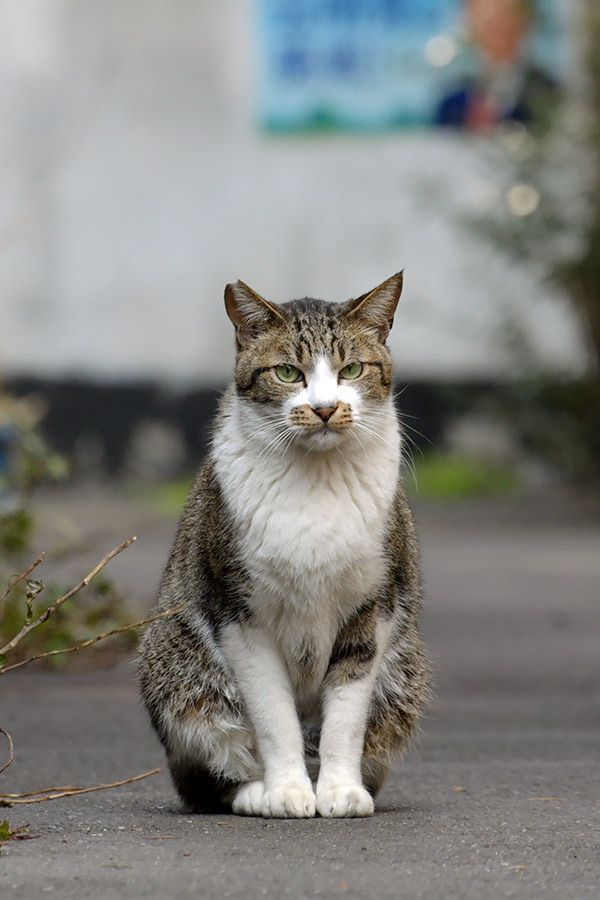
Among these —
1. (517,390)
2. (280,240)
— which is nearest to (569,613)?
(517,390)

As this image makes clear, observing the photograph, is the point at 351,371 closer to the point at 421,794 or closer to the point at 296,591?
the point at 296,591

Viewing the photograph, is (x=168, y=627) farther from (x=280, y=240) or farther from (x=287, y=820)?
(x=280, y=240)

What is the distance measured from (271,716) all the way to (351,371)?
83cm

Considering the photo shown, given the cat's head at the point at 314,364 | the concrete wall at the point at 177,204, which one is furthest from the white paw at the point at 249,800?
the concrete wall at the point at 177,204

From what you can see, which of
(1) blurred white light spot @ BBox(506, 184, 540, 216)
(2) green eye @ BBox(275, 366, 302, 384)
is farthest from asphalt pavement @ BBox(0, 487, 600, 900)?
(1) blurred white light spot @ BBox(506, 184, 540, 216)

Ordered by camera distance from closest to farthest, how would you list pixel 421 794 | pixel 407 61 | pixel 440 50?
pixel 421 794 → pixel 440 50 → pixel 407 61

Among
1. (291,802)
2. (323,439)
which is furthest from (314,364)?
(291,802)

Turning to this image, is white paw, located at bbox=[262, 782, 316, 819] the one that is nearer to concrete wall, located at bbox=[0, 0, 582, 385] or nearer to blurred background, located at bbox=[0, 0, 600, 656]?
blurred background, located at bbox=[0, 0, 600, 656]

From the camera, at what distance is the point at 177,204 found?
12750 mm

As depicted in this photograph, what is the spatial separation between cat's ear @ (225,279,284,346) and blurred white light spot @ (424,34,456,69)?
29.8 ft

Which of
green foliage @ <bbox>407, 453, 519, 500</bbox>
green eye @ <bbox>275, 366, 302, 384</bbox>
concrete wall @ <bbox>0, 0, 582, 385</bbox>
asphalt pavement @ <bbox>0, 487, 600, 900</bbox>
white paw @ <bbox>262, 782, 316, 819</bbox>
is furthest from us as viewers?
concrete wall @ <bbox>0, 0, 582, 385</bbox>

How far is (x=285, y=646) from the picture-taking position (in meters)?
3.32

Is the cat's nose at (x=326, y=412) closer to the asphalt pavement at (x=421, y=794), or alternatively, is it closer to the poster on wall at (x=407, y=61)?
the asphalt pavement at (x=421, y=794)

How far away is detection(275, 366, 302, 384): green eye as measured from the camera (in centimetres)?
340
